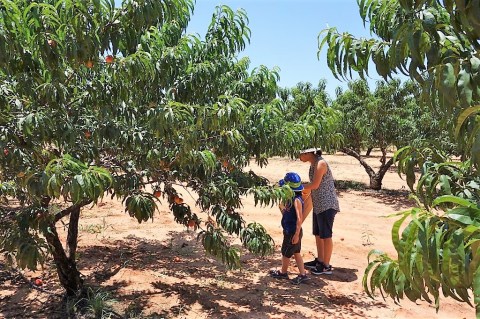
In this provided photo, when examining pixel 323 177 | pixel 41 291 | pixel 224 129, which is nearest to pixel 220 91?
pixel 224 129

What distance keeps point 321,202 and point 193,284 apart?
6.05 ft

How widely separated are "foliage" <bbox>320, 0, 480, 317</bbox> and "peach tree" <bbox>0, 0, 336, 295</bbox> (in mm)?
1220

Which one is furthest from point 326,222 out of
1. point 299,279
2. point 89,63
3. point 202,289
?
point 89,63

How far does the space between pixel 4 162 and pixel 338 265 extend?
4.38 metres

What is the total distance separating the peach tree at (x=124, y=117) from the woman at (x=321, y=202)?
0.91 metres

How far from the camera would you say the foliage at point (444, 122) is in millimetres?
1075

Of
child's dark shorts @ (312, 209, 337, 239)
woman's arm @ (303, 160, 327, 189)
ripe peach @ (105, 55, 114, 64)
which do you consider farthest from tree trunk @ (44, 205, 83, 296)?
child's dark shorts @ (312, 209, 337, 239)

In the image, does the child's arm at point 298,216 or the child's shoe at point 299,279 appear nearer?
the child's arm at point 298,216

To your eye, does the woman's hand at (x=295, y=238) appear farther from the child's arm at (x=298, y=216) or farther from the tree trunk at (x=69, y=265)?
the tree trunk at (x=69, y=265)

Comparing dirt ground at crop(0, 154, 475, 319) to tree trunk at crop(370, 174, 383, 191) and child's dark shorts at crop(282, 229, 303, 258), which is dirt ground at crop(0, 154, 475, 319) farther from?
tree trunk at crop(370, 174, 383, 191)

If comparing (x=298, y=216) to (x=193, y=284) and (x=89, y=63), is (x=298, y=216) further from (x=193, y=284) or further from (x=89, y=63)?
(x=89, y=63)

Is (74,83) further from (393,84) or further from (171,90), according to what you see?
(393,84)

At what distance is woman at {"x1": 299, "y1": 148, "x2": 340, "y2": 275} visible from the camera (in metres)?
4.94

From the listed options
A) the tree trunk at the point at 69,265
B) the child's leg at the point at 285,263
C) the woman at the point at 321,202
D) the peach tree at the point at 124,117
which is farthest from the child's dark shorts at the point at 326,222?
the tree trunk at the point at 69,265
